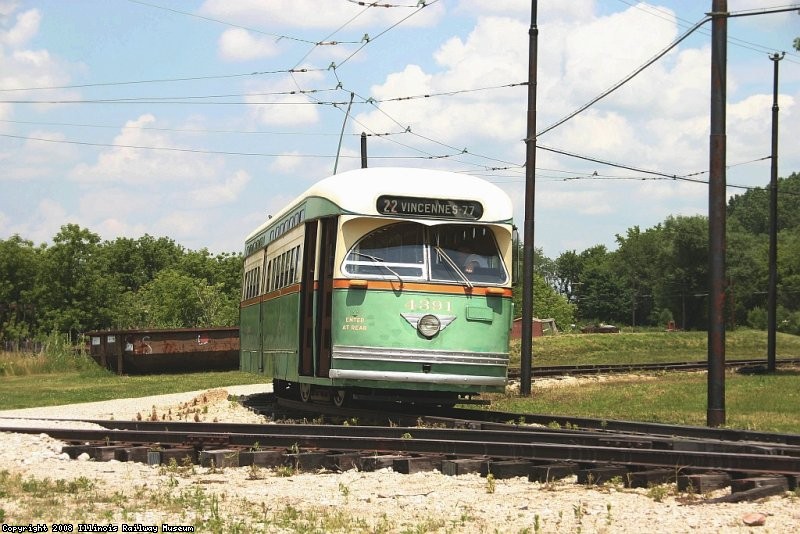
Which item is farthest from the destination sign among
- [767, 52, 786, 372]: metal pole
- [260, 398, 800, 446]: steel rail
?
[767, 52, 786, 372]: metal pole

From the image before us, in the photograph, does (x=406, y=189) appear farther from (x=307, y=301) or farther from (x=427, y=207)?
(x=307, y=301)

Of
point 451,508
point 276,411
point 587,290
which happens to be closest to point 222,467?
point 451,508

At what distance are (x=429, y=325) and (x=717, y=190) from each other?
4.51 m

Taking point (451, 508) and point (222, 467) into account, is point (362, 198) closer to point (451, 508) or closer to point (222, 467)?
point (222, 467)

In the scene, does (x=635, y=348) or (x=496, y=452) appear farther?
(x=635, y=348)

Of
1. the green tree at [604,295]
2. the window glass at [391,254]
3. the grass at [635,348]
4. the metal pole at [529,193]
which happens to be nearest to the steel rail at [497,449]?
the window glass at [391,254]

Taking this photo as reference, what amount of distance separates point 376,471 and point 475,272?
624 centimetres

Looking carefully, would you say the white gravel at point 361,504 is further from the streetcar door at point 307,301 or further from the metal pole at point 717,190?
the metal pole at point 717,190

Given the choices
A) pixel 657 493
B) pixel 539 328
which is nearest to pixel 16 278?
pixel 539 328

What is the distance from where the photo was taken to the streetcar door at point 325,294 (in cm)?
1588

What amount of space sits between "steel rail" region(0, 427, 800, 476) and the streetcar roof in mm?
4168

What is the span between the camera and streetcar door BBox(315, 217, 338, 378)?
52.1ft

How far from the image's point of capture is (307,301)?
16766 mm

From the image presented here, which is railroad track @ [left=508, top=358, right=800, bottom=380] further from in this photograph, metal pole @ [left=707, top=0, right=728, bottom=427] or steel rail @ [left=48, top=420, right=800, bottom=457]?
steel rail @ [left=48, top=420, right=800, bottom=457]
